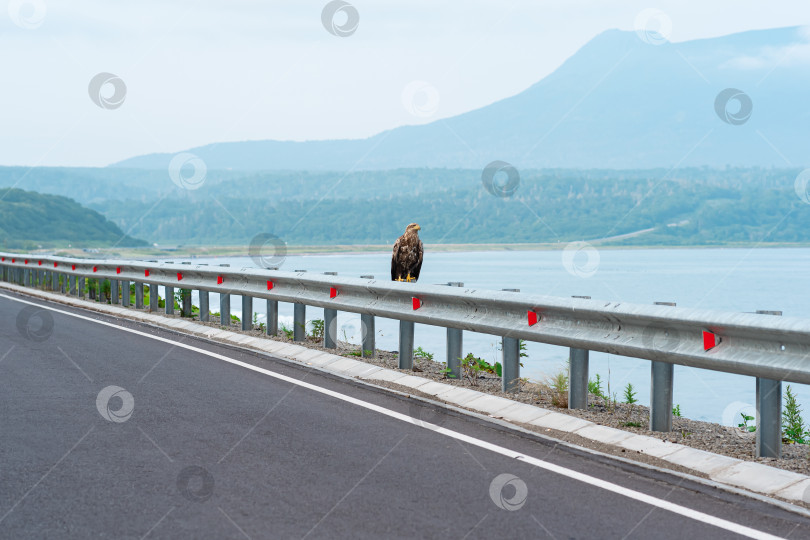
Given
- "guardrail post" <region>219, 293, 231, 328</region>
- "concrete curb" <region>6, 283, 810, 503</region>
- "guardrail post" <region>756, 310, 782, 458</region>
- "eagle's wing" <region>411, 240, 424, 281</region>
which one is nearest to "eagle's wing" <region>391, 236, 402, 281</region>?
"eagle's wing" <region>411, 240, 424, 281</region>

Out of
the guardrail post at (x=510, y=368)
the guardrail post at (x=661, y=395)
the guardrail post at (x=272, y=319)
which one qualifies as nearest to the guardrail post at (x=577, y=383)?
the guardrail post at (x=510, y=368)

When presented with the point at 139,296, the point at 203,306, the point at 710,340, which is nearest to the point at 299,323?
the point at 203,306

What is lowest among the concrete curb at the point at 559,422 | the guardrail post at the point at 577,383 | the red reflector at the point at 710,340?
the concrete curb at the point at 559,422

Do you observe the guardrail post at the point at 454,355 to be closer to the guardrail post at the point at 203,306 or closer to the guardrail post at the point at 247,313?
the guardrail post at the point at 247,313

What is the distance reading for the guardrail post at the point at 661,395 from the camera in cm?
769

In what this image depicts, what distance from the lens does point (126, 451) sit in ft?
22.5

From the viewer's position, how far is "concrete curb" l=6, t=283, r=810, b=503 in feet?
20.6

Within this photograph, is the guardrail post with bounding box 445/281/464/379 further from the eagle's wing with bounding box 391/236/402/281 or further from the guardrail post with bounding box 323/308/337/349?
the eagle's wing with bounding box 391/236/402/281

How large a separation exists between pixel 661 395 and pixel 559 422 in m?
0.84

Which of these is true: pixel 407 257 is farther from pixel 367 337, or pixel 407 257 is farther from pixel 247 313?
pixel 247 313

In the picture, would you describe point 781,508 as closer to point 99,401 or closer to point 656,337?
point 656,337

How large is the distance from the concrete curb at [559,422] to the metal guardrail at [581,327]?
407mm

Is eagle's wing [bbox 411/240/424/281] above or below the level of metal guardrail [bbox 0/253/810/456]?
above

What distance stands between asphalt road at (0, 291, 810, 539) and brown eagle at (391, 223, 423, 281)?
3868mm
